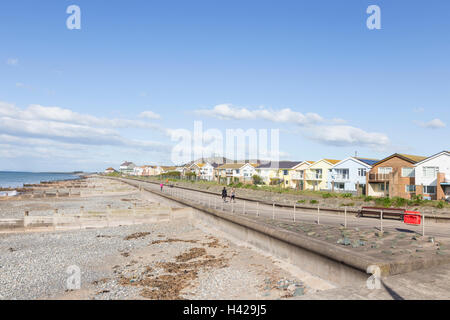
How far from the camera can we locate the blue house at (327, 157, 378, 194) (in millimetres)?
59000

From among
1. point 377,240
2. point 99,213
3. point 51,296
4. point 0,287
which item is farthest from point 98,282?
point 99,213

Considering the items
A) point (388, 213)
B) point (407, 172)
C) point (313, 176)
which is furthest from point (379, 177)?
point (388, 213)

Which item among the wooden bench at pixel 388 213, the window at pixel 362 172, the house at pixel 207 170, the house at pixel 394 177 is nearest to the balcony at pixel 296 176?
the window at pixel 362 172

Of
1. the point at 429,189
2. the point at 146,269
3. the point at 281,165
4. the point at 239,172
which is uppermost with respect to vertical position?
the point at 281,165

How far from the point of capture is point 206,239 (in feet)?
66.5

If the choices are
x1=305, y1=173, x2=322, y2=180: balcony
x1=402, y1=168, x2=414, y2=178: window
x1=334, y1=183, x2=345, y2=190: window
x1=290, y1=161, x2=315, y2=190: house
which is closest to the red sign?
x1=402, y1=168, x2=414, y2=178: window

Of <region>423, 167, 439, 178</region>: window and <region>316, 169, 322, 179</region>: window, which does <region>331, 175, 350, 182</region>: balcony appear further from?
<region>423, 167, 439, 178</region>: window

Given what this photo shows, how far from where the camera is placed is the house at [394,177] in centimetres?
4884

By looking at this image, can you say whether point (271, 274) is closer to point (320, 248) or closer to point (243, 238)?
point (320, 248)

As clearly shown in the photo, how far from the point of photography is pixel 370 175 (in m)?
54.8

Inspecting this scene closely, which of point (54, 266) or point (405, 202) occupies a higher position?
point (405, 202)

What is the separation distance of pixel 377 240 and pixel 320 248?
341 centimetres

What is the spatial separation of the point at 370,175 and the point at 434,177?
37.5 feet

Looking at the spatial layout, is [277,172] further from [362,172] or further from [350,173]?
[362,172]
